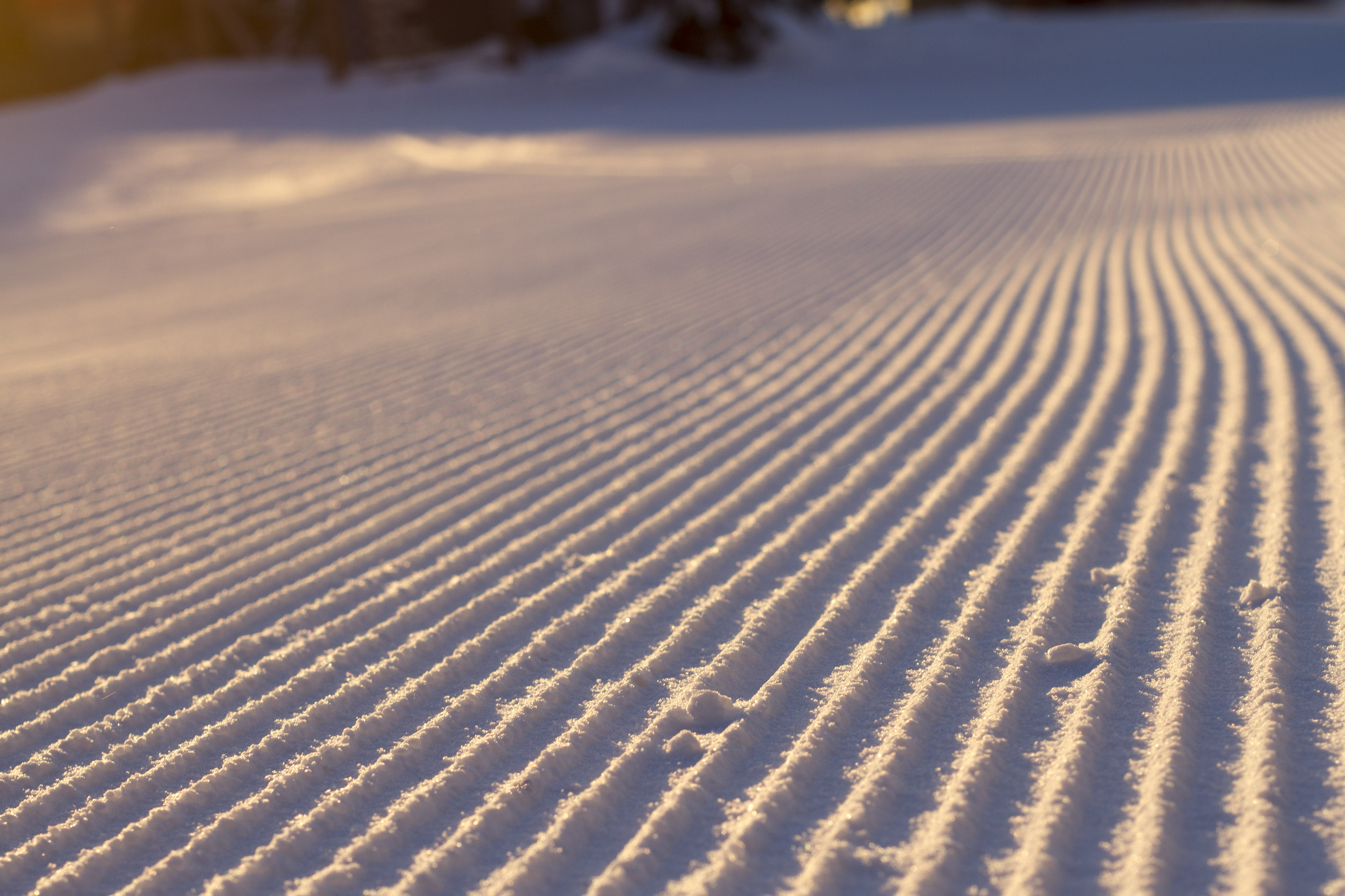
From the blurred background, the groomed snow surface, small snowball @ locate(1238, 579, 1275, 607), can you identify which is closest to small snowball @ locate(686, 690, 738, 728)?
the groomed snow surface

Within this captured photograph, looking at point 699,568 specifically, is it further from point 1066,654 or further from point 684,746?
point 1066,654

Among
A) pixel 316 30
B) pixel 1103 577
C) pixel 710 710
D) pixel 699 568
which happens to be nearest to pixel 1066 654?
pixel 1103 577

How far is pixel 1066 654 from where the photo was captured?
104 inches

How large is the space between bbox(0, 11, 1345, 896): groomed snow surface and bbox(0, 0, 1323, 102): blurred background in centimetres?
2009

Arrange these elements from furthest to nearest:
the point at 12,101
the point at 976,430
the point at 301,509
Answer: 1. the point at 12,101
2. the point at 976,430
3. the point at 301,509

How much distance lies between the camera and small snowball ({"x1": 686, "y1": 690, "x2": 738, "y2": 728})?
2547mm

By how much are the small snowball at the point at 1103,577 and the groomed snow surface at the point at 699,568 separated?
0.15ft

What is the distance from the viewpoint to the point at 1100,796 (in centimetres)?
216

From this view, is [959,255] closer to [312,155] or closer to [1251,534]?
[1251,534]

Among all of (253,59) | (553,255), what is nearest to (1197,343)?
(553,255)

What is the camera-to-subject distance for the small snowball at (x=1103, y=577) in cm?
301

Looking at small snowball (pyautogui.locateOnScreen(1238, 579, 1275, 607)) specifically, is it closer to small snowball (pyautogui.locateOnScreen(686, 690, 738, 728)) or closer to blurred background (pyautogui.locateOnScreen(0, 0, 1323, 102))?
small snowball (pyautogui.locateOnScreen(686, 690, 738, 728))

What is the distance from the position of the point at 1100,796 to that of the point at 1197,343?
146 inches

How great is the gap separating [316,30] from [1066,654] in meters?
30.4
